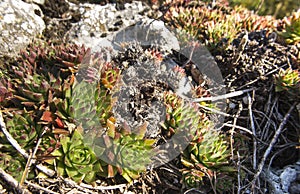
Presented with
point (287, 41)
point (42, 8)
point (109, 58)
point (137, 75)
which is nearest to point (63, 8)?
point (42, 8)

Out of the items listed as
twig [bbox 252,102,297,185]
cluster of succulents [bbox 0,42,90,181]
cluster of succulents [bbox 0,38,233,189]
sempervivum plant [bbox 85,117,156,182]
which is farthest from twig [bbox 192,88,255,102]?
cluster of succulents [bbox 0,42,90,181]

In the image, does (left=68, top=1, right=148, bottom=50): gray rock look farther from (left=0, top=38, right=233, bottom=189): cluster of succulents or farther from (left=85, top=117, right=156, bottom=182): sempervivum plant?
(left=85, top=117, right=156, bottom=182): sempervivum plant

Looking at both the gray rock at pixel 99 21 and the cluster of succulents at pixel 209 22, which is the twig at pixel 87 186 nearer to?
A: the gray rock at pixel 99 21

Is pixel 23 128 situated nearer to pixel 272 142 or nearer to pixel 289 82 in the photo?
pixel 272 142

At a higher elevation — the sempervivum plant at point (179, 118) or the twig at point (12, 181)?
the sempervivum plant at point (179, 118)

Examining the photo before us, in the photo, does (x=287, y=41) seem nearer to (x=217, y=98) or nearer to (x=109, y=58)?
(x=217, y=98)

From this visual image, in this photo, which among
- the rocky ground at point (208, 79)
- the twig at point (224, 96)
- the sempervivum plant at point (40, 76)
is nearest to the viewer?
the sempervivum plant at point (40, 76)

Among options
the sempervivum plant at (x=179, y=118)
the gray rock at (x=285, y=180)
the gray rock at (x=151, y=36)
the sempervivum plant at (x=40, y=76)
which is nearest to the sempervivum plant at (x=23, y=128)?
the sempervivum plant at (x=40, y=76)
